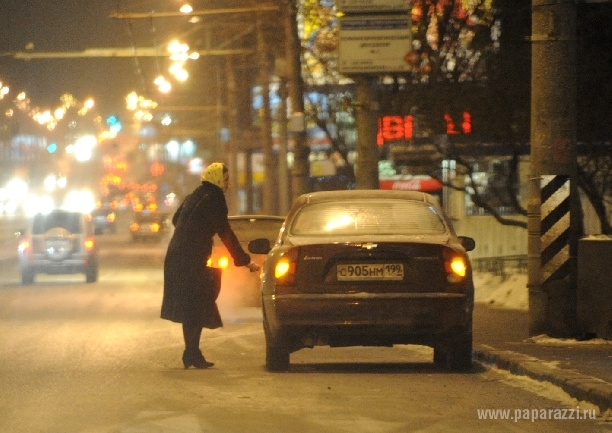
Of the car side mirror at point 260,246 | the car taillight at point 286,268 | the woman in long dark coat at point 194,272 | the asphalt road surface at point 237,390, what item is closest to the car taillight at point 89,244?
the asphalt road surface at point 237,390

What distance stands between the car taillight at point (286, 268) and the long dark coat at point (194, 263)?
111cm

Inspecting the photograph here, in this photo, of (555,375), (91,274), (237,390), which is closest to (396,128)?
(91,274)

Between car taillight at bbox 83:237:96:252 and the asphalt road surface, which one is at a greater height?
the asphalt road surface

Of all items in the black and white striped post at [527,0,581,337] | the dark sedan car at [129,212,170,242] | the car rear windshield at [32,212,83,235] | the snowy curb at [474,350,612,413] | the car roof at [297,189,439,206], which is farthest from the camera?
the dark sedan car at [129,212,170,242]

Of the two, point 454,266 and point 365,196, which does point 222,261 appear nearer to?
point 365,196

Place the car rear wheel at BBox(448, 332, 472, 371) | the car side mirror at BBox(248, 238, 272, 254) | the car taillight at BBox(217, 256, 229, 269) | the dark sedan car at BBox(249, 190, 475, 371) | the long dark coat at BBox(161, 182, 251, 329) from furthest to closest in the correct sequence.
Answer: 1. the car taillight at BBox(217, 256, 229, 269)
2. the car side mirror at BBox(248, 238, 272, 254)
3. the long dark coat at BBox(161, 182, 251, 329)
4. the car rear wheel at BBox(448, 332, 472, 371)
5. the dark sedan car at BBox(249, 190, 475, 371)

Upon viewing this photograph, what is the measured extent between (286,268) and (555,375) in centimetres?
241

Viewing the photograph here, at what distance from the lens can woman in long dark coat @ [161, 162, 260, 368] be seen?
1123 cm

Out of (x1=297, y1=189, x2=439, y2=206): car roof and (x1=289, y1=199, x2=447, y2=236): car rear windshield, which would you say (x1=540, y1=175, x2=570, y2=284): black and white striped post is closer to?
(x1=297, y1=189, x2=439, y2=206): car roof

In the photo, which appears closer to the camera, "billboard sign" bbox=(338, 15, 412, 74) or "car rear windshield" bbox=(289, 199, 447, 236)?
"car rear windshield" bbox=(289, 199, 447, 236)

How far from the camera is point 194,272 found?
11.2 meters

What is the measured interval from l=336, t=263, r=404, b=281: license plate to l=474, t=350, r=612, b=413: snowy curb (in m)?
1.38

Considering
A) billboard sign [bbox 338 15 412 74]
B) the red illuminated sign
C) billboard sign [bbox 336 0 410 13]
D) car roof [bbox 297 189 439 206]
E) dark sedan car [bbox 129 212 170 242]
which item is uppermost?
billboard sign [bbox 336 0 410 13]

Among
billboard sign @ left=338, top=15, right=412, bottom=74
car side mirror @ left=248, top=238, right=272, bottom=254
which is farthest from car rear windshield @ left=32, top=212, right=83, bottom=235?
car side mirror @ left=248, top=238, right=272, bottom=254
